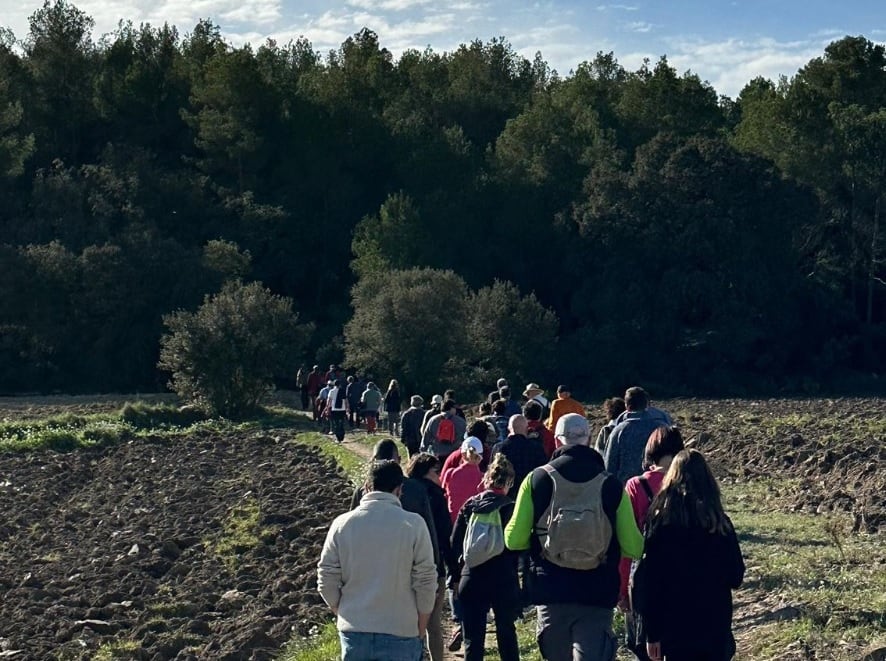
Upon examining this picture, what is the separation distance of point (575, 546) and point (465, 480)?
11.8ft

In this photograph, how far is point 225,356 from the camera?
4394 cm

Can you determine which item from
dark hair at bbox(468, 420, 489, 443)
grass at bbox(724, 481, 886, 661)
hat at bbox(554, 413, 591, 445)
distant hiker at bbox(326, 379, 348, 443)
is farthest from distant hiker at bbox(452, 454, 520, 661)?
distant hiker at bbox(326, 379, 348, 443)

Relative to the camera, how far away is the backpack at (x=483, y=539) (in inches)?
373

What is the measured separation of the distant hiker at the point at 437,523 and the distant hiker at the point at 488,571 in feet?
1.66

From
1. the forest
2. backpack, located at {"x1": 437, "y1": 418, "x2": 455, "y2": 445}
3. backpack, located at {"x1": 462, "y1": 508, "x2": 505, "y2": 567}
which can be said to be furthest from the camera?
the forest

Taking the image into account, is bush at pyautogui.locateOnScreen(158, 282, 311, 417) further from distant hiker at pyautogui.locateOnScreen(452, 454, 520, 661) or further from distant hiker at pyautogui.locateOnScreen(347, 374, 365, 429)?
distant hiker at pyautogui.locateOnScreen(452, 454, 520, 661)

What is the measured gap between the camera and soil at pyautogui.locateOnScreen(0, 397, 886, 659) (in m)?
14.6

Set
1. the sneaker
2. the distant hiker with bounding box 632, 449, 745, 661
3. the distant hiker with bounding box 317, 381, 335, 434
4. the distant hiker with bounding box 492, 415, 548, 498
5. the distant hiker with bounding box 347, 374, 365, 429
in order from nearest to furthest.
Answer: the distant hiker with bounding box 632, 449, 745, 661
the sneaker
the distant hiker with bounding box 492, 415, 548, 498
the distant hiker with bounding box 347, 374, 365, 429
the distant hiker with bounding box 317, 381, 335, 434

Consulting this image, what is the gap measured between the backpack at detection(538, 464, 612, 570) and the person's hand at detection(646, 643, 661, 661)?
Answer: 614 millimetres

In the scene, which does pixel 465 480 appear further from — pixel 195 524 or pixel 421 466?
pixel 195 524

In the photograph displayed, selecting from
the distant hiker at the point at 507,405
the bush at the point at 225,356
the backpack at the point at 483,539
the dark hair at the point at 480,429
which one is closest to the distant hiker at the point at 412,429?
the distant hiker at the point at 507,405

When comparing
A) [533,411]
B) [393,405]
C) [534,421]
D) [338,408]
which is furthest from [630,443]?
[393,405]

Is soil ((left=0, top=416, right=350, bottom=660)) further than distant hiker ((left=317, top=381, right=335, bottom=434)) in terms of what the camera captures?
No

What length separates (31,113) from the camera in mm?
77188
